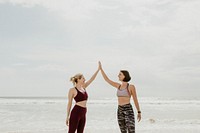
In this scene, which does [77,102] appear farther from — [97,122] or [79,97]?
[97,122]

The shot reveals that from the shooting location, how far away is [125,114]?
5.88 metres

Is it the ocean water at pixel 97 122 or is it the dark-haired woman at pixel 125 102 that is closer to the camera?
the dark-haired woman at pixel 125 102

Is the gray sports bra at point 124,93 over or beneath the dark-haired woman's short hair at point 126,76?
beneath

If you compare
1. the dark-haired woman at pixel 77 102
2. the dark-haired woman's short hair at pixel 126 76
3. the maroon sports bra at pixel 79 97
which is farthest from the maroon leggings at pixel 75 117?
the dark-haired woman's short hair at pixel 126 76

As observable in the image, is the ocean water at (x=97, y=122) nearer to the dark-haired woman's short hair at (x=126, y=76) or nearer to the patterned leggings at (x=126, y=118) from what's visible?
the patterned leggings at (x=126, y=118)

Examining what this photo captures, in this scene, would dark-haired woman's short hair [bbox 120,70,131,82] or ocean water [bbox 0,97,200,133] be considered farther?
ocean water [bbox 0,97,200,133]

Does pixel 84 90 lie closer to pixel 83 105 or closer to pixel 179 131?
pixel 83 105

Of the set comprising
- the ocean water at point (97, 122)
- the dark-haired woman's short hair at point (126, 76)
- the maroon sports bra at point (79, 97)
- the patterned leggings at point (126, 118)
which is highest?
the dark-haired woman's short hair at point (126, 76)

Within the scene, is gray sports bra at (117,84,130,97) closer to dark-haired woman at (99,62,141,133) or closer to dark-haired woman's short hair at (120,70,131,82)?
dark-haired woman at (99,62,141,133)

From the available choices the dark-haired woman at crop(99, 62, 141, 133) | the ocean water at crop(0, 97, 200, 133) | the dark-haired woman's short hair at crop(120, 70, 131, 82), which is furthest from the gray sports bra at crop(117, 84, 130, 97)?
the ocean water at crop(0, 97, 200, 133)

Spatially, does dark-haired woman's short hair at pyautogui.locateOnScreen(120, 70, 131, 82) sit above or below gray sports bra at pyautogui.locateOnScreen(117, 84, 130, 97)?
above

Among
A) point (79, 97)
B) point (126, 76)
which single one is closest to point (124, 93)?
point (126, 76)

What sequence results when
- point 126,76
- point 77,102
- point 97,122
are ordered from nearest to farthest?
1. point 126,76
2. point 77,102
3. point 97,122

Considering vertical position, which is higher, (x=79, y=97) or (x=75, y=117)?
(x=79, y=97)
